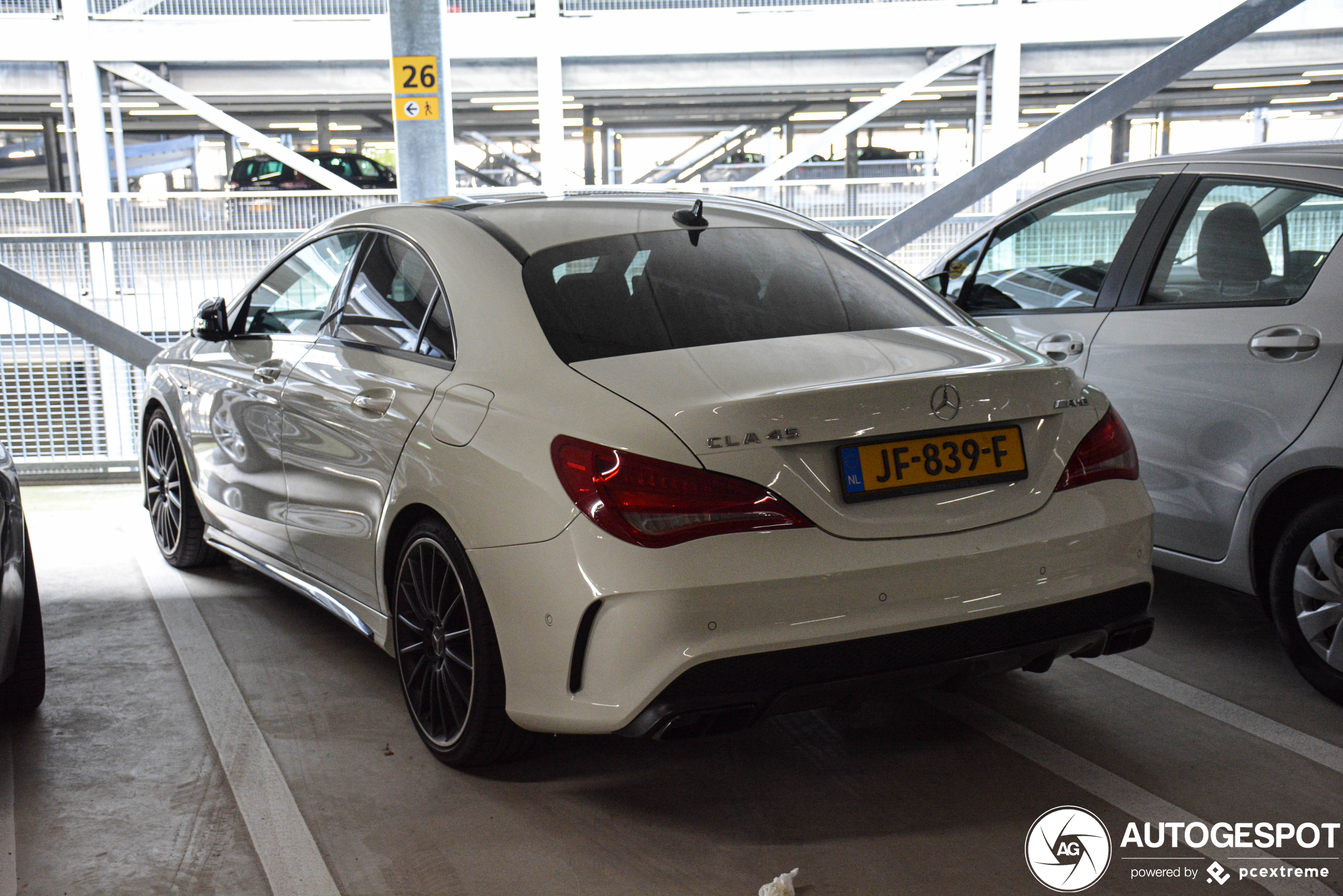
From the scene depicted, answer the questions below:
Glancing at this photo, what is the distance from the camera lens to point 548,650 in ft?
8.53

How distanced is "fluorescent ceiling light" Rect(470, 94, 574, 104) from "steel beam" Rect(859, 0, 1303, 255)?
1723 centimetres

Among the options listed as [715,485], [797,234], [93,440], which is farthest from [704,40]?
[715,485]

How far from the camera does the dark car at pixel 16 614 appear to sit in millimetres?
3178

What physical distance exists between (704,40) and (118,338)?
15217mm

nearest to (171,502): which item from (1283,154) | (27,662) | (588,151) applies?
(27,662)

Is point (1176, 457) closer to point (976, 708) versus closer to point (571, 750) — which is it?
point (976, 708)

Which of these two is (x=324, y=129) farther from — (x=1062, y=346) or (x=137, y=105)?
(x=1062, y=346)

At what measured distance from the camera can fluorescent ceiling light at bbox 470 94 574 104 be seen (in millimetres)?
24031

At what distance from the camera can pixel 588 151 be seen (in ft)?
91.3


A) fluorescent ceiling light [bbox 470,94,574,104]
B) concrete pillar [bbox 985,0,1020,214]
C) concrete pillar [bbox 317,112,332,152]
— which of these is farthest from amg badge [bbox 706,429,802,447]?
concrete pillar [bbox 317,112,332,152]

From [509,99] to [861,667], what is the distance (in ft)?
81.1

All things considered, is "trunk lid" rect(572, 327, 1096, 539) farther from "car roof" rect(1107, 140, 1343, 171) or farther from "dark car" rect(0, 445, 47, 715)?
"dark car" rect(0, 445, 47, 715)

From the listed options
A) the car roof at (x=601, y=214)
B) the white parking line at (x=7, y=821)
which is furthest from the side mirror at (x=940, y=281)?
the white parking line at (x=7, y=821)

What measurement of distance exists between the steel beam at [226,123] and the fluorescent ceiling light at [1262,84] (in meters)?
18.7
